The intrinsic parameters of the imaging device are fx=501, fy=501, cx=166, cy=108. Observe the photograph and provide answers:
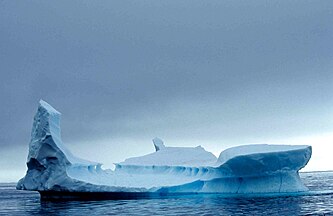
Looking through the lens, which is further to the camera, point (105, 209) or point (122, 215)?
point (105, 209)

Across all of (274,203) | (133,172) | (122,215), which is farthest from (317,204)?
(133,172)

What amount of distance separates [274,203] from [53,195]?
9.86m

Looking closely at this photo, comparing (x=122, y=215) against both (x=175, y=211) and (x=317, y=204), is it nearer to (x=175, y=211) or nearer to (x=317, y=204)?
(x=175, y=211)

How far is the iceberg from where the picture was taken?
68.0 feet

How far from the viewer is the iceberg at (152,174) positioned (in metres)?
20.7

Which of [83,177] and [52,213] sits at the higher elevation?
[83,177]

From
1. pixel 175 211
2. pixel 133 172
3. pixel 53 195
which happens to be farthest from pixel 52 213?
pixel 133 172

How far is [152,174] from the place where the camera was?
79.8ft

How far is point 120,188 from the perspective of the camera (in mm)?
20750

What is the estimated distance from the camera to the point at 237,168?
21469 mm

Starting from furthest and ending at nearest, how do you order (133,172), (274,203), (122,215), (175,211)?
1. (133,172)
2. (274,203)
3. (175,211)
4. (122,215)

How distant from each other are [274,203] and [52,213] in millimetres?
8231

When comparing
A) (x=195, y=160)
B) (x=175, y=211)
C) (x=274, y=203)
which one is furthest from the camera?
(x=195, y=160)

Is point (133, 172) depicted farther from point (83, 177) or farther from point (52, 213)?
point (52, 213)
